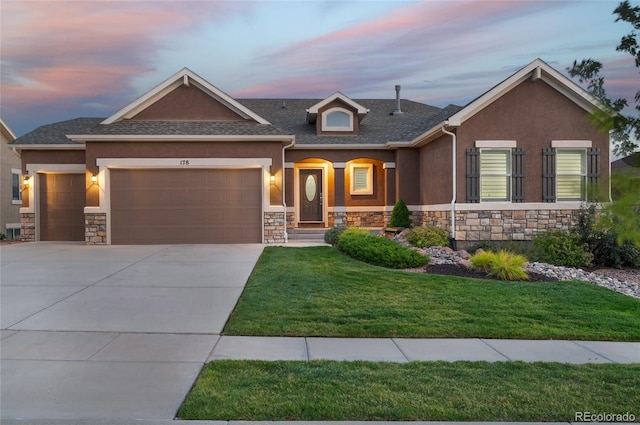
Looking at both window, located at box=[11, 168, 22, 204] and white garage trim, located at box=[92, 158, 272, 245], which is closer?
white garage trim, located at box=[92, 158, 272, 245]

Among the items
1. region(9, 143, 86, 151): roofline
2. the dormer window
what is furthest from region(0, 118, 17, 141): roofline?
the dormer window

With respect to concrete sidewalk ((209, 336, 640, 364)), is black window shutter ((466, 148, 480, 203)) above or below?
above

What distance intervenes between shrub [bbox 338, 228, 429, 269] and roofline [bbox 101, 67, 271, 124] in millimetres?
6374

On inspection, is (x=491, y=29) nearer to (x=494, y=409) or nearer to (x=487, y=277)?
(x=487, y=277)

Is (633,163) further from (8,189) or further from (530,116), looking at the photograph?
(8,189)

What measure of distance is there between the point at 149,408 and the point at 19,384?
152cm

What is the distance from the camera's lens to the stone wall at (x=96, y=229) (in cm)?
1529

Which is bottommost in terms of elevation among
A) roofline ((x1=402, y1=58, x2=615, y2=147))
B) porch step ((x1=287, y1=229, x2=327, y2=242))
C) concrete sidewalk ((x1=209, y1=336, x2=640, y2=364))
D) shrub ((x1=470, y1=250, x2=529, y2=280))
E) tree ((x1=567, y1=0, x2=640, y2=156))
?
concrete sidewalk ((x1=209, y1=336, x2=640, y2=364))

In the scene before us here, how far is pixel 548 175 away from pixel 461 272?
5.85 metres

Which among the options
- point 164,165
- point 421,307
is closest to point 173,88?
point 164,165

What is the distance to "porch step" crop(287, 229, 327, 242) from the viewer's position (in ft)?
55.6

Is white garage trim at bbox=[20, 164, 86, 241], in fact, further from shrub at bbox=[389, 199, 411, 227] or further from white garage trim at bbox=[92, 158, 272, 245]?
shrub at bbox=[389, 199, 411, 227]

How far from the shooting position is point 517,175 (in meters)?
13.7

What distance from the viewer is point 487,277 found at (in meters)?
9.71
